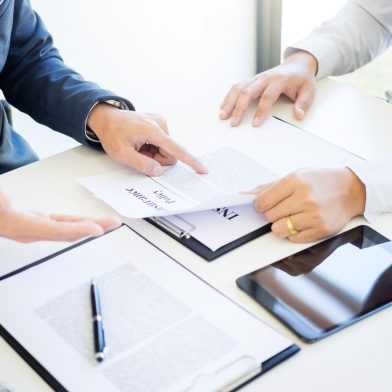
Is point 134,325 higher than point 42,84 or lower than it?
lower

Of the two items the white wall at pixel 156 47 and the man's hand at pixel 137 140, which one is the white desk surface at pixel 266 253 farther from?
the white wall at pixel 156 47

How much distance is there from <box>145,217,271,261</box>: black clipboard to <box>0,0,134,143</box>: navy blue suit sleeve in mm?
300

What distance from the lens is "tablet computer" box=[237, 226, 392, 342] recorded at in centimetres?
76

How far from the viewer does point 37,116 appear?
1250 mm

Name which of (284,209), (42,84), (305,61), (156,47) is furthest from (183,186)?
(156,47)

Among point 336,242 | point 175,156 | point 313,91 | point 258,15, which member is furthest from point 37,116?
point 258,15

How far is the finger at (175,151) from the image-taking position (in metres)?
1.04

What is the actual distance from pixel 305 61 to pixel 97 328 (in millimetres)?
857

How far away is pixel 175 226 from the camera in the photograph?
93 centimetres

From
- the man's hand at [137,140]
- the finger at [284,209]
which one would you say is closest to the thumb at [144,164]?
the man's hand at [137,140]

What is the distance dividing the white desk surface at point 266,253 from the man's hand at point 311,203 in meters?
0.02

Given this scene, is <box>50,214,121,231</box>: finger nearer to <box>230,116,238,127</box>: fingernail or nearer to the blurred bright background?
<box>230,116,238,127</box>: fingernail

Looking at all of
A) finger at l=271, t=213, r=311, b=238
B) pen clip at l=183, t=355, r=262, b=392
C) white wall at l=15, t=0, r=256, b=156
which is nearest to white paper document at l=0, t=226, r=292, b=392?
pen clip at l=183, t=355, r=262, b=392

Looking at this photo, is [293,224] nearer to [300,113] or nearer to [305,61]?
[300,113]
